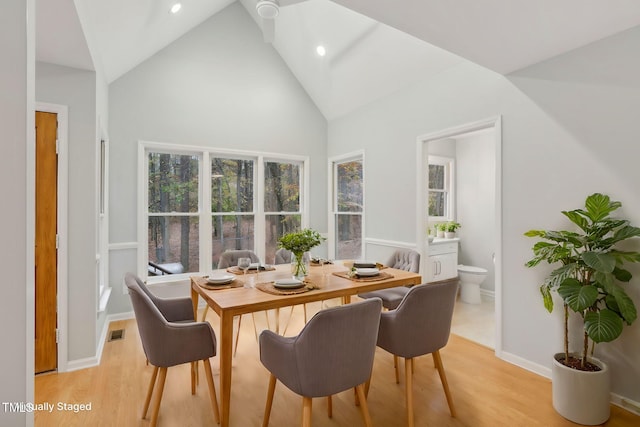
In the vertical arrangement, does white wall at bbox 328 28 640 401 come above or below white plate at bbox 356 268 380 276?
above

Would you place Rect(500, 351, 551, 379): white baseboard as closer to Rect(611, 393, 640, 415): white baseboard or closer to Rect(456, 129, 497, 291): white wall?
Rect(611, 393, 640, 415): white baseboard

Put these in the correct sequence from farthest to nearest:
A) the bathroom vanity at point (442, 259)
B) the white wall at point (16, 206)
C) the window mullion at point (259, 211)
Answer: the window mullion at point (259, 211)
the bathroom vanity at point (442, 259)
the white wall at point (16, 206)

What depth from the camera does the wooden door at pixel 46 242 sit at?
2570 millimetres

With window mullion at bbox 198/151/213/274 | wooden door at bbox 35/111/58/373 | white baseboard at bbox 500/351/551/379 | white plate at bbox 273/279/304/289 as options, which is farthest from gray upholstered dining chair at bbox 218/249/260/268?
white baseboard at bbox 500/351/551/379

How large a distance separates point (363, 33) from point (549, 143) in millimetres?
2344

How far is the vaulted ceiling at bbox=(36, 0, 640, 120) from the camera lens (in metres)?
1.94

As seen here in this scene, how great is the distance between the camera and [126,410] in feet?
7.06

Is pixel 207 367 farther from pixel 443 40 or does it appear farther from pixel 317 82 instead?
pixel 317 82

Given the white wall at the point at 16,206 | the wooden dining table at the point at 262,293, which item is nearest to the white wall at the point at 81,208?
the wooden dining table at the point at 262,293

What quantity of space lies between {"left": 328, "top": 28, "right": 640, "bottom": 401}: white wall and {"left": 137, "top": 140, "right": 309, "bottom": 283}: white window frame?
7.13 feet

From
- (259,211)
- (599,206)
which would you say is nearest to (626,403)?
(599,206)

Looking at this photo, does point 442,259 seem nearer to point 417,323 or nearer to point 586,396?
point 586,396

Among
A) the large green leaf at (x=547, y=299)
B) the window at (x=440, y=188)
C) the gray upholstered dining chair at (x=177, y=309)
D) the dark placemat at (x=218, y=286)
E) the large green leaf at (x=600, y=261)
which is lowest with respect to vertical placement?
the gray upholstered dining chair at (x=177, y=309)

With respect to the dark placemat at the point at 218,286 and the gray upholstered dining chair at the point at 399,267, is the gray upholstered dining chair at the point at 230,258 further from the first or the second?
the gray upholstered dining chair at the point at 399,267
